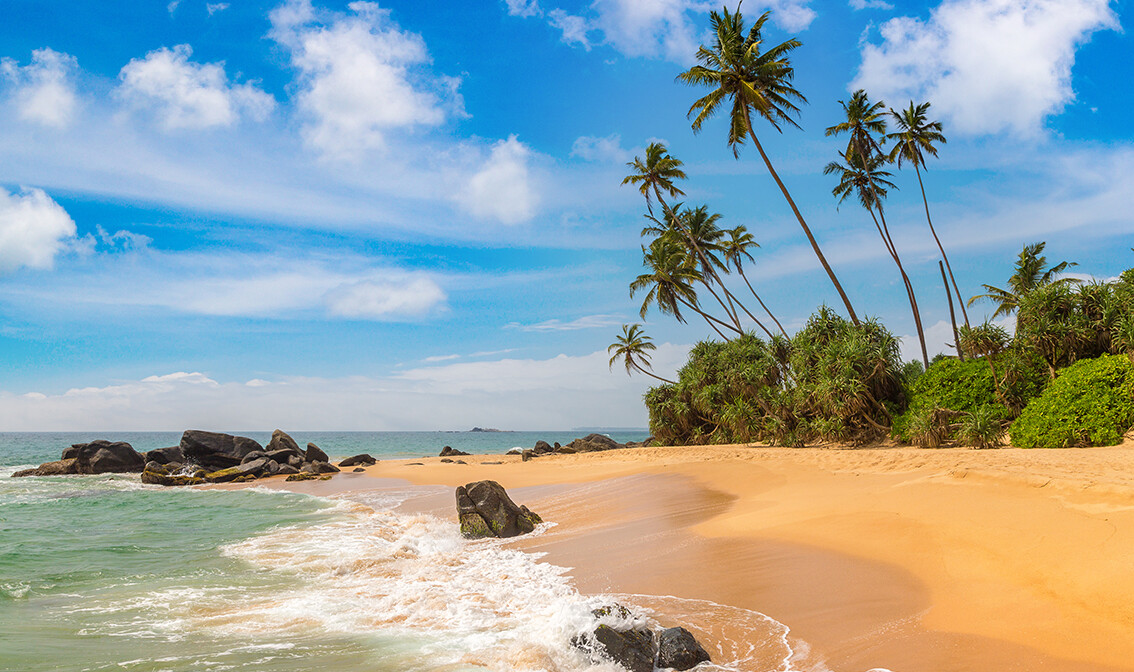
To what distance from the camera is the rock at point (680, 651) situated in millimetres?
4941

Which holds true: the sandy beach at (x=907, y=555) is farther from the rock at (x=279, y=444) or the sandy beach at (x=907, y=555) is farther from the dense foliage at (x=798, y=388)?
the rock at (x=279, y=444)

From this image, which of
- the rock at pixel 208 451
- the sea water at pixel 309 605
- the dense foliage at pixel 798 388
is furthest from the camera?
the rock at pixel 208 451

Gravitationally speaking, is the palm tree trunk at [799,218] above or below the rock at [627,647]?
above

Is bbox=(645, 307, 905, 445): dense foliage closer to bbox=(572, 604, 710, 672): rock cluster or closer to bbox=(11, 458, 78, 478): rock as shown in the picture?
bbox=(572, 604, 710, 672): rock cluster

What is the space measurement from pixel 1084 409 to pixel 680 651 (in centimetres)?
1699

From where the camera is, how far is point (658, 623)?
5848 mm

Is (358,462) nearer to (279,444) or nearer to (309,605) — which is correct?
(279,444)

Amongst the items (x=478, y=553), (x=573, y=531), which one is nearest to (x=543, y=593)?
(x=478, y=553)

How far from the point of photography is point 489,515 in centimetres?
1212

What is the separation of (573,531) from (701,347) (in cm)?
2213

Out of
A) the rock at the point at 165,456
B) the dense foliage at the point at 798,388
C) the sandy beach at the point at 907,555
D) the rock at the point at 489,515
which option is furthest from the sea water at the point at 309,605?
the rock at the point at 165,456

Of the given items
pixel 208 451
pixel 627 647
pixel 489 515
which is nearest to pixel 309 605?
pixel 627 647

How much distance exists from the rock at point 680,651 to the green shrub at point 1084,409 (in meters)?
16.0

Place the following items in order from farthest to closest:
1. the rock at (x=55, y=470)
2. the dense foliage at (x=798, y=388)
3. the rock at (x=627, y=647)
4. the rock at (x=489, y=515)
Result: the rock at (x=55, y=470) → the dense foliage at (x=798, y=388) → the rock at (x=489, y=515) → the rock at (x=627, y=647)
